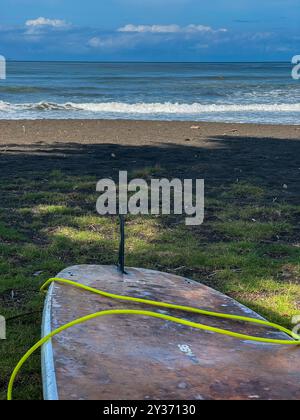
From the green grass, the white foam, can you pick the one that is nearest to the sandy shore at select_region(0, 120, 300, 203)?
the green grass

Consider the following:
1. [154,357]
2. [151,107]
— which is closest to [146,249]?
[154,357]

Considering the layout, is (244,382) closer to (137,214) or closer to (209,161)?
(137,214)

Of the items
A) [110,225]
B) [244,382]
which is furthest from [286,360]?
[110,225]

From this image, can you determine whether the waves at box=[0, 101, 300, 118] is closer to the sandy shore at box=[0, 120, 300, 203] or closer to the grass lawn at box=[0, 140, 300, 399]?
the sandy shore at box=[0, 120, 300, 203]

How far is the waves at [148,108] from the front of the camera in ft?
71.7

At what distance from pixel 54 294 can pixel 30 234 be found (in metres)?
2.29

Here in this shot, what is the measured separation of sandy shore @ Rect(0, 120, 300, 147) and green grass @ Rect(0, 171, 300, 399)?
234 inches

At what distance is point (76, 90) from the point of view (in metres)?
32.4

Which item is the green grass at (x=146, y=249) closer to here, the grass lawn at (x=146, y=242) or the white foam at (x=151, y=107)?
the grass lawn at (x=146, y=242)

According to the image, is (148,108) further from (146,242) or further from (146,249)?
(146,249)

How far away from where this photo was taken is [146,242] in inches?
216

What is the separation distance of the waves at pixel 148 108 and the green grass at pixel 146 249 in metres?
14.6

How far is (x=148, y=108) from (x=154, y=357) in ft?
69.7

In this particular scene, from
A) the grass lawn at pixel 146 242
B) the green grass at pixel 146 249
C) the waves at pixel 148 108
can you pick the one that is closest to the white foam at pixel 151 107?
the waves at pixel 148 108
